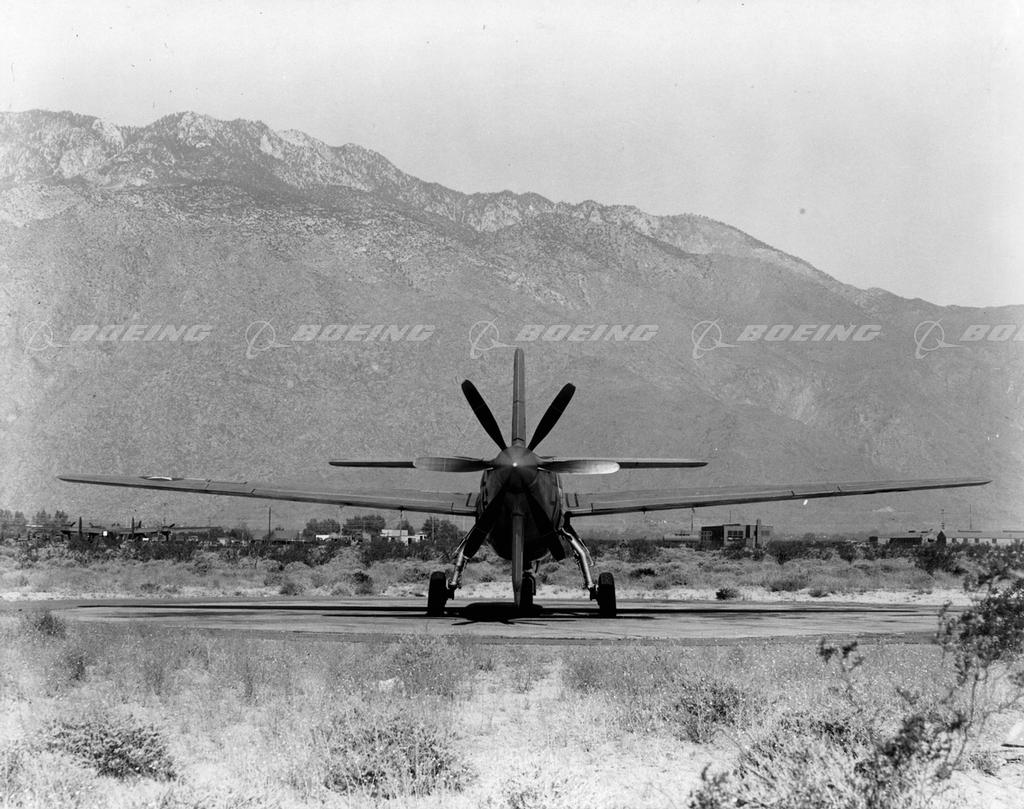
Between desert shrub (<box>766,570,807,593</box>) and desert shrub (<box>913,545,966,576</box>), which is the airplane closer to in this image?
desert shrub (<box>766,570,807,593</box>)

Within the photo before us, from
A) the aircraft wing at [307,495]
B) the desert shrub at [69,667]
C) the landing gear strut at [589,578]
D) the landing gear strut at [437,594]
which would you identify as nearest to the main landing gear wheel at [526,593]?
the landing gear strut at [589,578]

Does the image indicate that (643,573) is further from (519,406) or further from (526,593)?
(519,406)

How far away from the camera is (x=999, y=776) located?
13.5 meters

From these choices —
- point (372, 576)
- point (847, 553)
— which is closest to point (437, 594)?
point (372, 576)

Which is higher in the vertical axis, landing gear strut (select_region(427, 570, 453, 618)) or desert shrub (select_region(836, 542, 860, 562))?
landing gear strut (select_region(427, 570, 453, 618))

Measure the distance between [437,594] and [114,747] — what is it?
66.7 ft

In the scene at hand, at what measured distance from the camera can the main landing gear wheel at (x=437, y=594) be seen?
3306cm

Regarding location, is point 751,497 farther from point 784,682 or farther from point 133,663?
point 133,663

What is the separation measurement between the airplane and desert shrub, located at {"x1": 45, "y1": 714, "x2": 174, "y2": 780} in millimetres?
15296

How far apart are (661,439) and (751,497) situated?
486 ft

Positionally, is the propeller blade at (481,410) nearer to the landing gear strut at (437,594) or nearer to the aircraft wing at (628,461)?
the aircraft wing at (628,461)

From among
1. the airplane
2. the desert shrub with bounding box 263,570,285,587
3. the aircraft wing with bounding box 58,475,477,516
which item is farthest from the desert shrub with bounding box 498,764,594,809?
the desert shrub with bounding box 263,570,285,587

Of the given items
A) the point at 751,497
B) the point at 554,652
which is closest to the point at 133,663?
the point at 554,652

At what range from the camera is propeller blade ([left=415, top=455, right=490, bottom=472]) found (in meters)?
29.2
